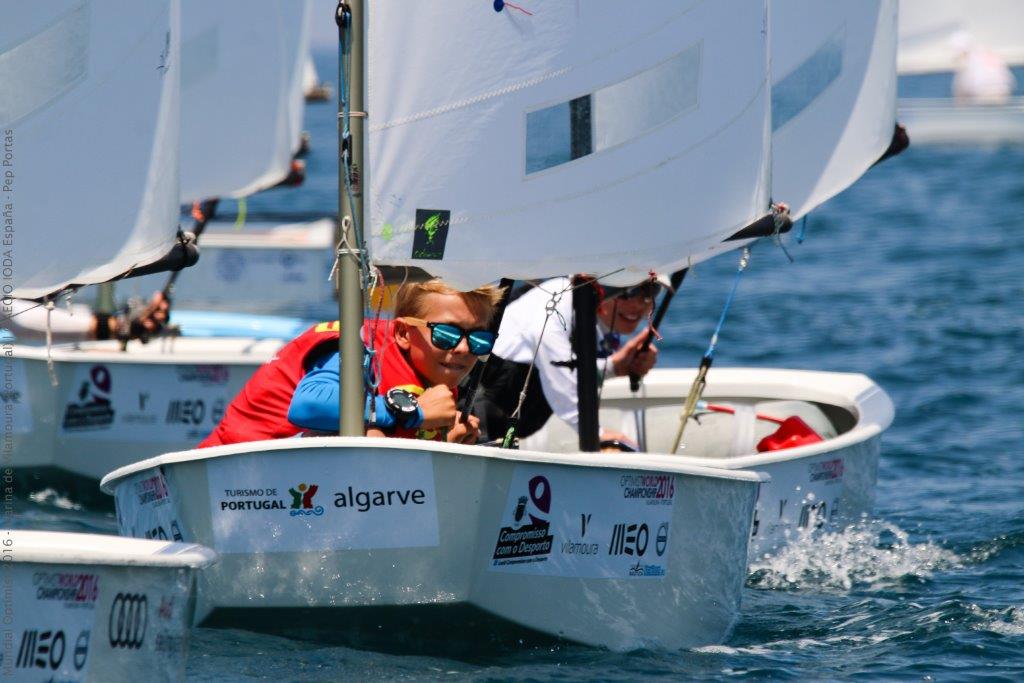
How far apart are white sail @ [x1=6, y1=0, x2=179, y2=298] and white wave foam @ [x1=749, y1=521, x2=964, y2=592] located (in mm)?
2618

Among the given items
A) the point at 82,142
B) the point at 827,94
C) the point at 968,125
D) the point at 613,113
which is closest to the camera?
the point at 82,142

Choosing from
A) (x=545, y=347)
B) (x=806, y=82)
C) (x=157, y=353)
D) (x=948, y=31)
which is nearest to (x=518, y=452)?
(x=545, y=347)

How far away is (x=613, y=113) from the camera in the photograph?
4949 millimetres

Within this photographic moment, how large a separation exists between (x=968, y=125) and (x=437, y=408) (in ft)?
80.9

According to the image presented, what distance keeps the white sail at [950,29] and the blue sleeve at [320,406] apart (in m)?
28.4

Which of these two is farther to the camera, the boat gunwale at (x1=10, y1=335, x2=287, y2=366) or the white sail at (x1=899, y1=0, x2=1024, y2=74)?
the white sail at (x1=899, y1=0, x2=1024, y2=74)

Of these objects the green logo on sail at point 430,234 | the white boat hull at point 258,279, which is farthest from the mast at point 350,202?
the white boat hull at point 258,279

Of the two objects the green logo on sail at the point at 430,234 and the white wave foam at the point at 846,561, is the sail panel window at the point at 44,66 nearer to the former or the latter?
the green logo on sail at the point at 430,234

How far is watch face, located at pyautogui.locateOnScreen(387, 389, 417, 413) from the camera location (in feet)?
14.5

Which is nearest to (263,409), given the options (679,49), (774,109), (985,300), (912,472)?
(679,49)

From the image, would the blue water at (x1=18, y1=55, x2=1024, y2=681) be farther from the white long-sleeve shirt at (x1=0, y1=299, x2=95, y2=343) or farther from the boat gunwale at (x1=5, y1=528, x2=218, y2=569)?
the white long-sleeve shirt at (x1=0, y1=299, x2=95, y2=343)

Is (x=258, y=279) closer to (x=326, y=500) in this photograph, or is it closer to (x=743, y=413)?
(x=743, y=413)

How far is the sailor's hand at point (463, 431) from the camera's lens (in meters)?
4.62

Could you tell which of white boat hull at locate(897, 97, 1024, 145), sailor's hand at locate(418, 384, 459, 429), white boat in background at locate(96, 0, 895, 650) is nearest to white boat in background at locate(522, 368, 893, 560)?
white boat in background at locate(96, 0, 895, 650)
